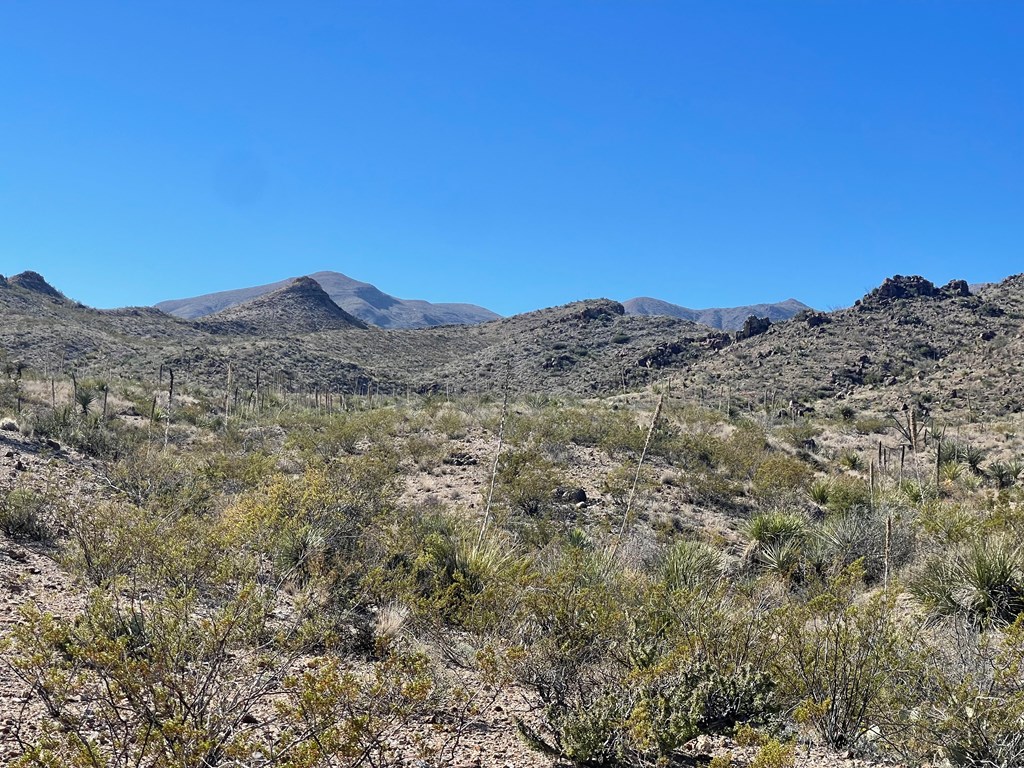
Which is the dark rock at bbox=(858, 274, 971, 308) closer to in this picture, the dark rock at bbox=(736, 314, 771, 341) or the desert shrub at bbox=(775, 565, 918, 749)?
the dark rock at bbox=(736, 314, 771, 341)

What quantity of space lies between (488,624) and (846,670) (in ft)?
8.72

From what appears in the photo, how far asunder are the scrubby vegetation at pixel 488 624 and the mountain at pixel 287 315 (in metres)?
62.4

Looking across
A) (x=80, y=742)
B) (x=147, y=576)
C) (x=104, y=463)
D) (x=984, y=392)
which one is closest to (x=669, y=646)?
(x=80, y=742)

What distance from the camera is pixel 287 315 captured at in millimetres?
81625

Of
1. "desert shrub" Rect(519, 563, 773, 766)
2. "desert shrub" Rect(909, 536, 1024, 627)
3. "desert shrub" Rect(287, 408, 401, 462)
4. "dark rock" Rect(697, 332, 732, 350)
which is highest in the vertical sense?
"dark rock" Rect(697, 332, 732, 350)

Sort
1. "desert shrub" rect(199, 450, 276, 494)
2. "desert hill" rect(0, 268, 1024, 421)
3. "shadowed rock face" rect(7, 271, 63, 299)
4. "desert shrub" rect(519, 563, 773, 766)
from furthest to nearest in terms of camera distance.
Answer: "shadowed rock face" rect(7, 271, 63, 299)
"desert hill" rect(0, 268, 1024, 421)
"desert shrub" rect(199, 450, 276, 494)
"desert shrub" rect(519, 563, 773, 766)

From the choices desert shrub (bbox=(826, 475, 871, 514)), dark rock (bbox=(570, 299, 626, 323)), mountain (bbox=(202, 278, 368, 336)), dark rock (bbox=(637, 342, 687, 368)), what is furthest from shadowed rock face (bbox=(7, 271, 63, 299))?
desert shrub (bbox=(826, 475, 871, 514))

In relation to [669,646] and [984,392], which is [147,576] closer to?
[669,646]

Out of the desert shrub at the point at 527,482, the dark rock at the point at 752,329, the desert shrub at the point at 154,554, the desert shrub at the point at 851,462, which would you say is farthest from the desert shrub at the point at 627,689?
the dark rock at the point at 752,329

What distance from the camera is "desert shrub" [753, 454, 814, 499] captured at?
48.3ft

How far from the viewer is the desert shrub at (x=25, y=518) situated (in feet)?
25.1

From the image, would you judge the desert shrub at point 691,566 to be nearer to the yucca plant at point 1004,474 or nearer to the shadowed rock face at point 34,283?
the yucca plant at point 1004,474

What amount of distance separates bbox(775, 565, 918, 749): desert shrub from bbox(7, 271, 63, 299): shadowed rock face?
79.5 metres

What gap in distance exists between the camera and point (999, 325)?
4697 centimetres
